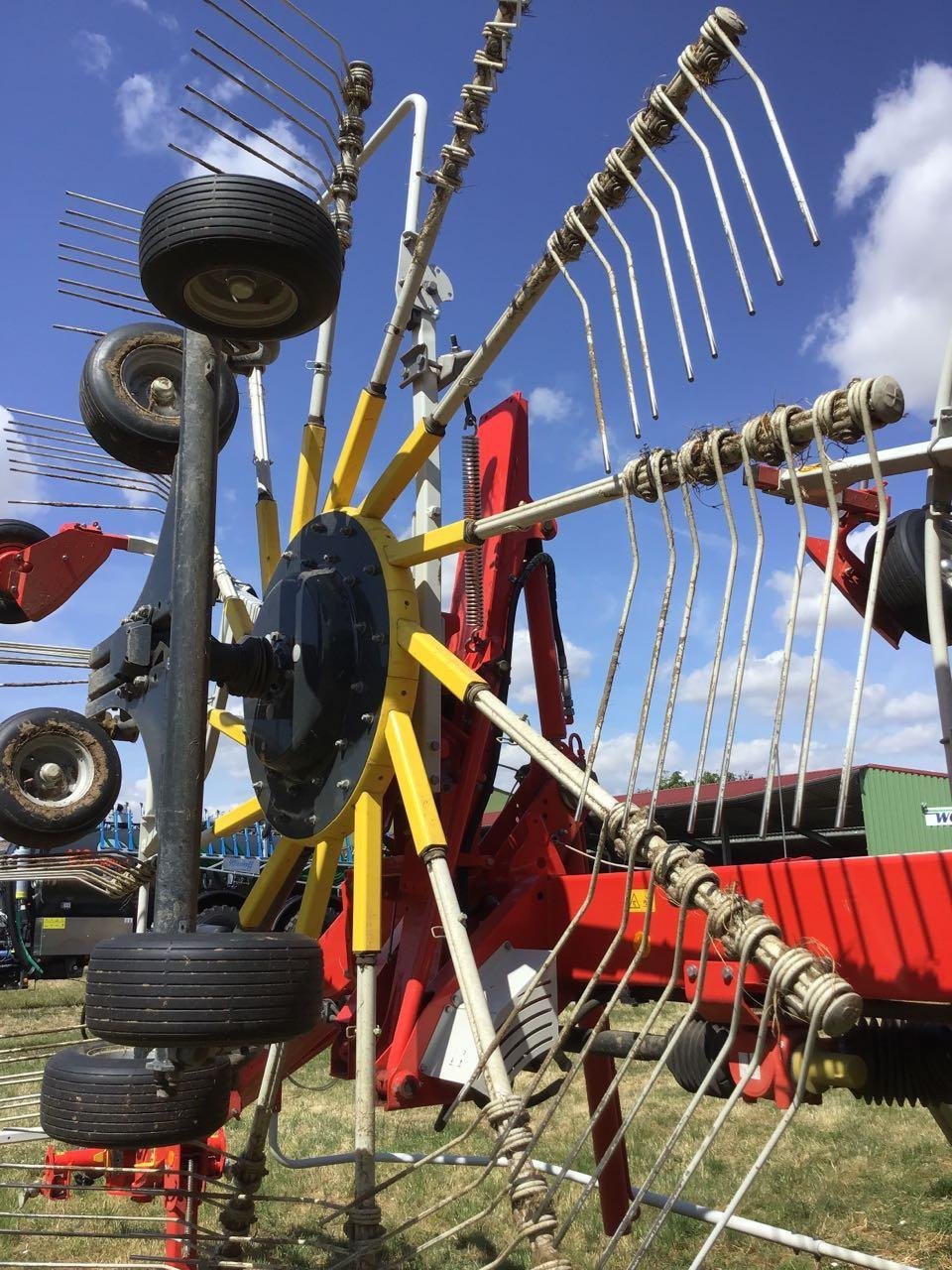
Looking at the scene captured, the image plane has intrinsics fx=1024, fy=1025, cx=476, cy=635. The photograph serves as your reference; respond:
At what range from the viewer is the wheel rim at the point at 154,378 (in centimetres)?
426

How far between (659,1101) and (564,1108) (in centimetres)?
83

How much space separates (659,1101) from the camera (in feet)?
25.6

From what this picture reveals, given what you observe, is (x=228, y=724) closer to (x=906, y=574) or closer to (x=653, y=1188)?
(x=906, y=574)

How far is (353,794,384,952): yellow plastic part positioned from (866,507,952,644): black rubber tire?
1.79 metres

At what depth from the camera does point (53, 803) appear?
4.13 meters

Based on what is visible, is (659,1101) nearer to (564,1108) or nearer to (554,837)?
(564,1108)

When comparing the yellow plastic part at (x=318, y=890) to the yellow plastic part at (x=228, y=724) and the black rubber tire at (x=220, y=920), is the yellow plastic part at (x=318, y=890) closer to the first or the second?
the yellow plastic part at (x=228, y=724)

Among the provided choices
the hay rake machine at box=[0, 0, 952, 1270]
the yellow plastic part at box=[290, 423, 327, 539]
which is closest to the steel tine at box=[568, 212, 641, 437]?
the hay rake machine at box=[0, 0, 952, 1270]

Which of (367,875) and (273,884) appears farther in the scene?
(273,884)

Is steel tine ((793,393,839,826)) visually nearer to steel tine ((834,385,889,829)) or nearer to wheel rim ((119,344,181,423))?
steel tine ((834,385,889,829))

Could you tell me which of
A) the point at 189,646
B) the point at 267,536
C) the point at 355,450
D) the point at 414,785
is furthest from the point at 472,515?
the point at 189,646

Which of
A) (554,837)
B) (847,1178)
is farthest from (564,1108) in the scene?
(554,837)

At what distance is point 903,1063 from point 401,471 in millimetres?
2526

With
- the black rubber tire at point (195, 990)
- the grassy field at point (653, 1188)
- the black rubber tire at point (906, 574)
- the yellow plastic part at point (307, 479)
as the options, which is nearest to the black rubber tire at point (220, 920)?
the grassy field at point (653, 1188)
